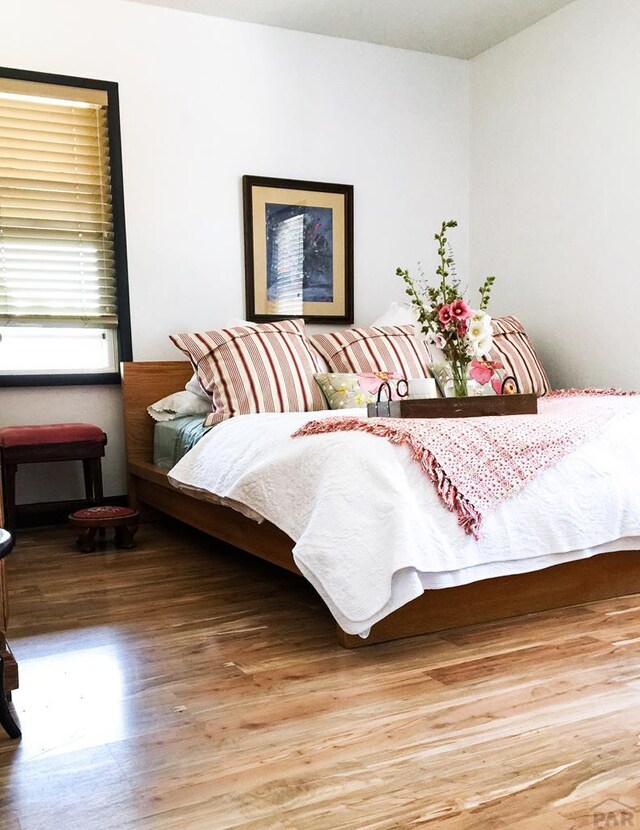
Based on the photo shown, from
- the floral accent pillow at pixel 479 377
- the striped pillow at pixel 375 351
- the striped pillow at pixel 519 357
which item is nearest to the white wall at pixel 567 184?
the striped pillow at pixel 519 357

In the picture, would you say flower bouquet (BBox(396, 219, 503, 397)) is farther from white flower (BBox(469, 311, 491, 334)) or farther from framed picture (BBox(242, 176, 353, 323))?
framed picture (BBox(242, 176, 353, 323))

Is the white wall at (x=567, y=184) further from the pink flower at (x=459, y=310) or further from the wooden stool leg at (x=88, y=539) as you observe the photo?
the wooden stool leg at (x=88, y=539)

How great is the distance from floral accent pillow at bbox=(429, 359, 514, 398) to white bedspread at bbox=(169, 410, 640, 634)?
51 centimetres

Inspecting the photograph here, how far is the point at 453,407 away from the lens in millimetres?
2762

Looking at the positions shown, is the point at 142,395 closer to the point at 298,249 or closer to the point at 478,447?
the point at 298,249

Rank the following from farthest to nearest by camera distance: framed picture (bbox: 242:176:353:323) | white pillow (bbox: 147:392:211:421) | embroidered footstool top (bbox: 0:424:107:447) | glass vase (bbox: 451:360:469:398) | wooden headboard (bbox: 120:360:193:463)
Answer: framed picture (bbox: 242:176:353:323)
wooden headboard (bbox: 120:360:193:463)
white pillow (bbox: 147:392:211:421)
embroidered footstool top (bbox: 0:424:107:447)
glass vase (bbox: 451:360:469:398)

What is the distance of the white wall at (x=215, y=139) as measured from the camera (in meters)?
4.19

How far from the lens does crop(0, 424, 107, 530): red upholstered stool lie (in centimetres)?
370

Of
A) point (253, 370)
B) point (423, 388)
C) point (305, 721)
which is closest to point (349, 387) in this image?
point (253, 370)

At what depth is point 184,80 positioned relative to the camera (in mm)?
4402

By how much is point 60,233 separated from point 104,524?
1.55 metres

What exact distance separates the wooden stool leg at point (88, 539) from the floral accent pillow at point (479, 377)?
165cm

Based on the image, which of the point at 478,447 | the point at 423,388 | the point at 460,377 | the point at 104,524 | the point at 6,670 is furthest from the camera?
the point at 104,524

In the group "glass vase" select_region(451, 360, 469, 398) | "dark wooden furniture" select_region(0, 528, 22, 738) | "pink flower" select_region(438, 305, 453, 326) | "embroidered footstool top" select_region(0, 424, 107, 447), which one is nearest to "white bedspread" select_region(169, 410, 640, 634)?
"glass vase" select_region(451, 360, 469, 398)
